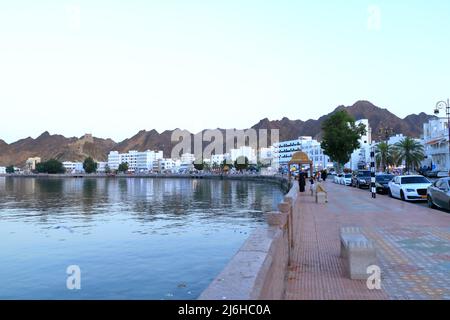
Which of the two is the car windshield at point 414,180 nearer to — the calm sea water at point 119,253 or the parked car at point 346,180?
the calm sea water at point 119,253

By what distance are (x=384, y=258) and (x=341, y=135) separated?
2034 inches

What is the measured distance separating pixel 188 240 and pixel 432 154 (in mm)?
78839

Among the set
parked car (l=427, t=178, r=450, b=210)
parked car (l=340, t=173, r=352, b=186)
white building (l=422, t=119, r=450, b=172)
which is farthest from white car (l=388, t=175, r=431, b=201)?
white building (l=422, t=119, r=450, b=172)

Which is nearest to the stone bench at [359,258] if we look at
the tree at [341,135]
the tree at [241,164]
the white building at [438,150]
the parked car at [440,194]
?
the parked car at [440,194]

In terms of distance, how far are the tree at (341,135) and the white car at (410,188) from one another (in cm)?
3177

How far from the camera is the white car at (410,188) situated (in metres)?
24.0

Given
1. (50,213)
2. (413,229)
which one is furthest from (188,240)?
(50,213)

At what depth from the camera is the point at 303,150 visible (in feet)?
534

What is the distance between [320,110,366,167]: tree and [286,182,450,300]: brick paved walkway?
4324 centimetres

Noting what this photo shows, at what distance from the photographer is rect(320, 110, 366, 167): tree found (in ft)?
193

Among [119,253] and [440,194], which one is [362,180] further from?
[119,253]

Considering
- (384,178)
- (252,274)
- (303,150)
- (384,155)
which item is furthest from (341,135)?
(303,150)

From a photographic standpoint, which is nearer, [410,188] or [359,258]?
[359,258]
